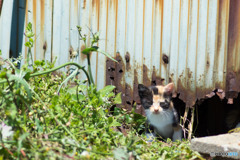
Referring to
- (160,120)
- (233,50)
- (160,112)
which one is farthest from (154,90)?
(233,50)

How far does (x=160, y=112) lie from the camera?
3.98 meters

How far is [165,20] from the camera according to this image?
3861mm

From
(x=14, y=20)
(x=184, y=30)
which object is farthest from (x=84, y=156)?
(x=14, y=20)

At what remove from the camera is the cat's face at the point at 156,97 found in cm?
388

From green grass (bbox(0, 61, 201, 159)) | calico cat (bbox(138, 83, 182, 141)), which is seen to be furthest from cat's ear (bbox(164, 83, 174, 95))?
green grass (bbox(0, 61, 201, 159))

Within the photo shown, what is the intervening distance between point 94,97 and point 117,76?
1.16 meters

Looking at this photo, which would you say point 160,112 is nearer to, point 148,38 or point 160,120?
point 160,120

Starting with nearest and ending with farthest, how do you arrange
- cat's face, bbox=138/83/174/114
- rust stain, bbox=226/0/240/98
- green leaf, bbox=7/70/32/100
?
green leaf, bbox=7/70/32/100 → rust stain, bbox=226/0/240/98 → cat's face, bbox=138/83/174/114

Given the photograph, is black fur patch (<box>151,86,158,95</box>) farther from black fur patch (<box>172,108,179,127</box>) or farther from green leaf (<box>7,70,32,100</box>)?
green leaf (<box>7,70,32,100</box>)

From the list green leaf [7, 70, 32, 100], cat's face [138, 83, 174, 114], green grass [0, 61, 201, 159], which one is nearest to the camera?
green grass [0, 61, 201, 159]

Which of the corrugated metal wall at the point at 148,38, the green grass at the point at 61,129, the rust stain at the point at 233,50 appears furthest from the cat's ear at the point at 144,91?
the rust stain at the point at 233,50

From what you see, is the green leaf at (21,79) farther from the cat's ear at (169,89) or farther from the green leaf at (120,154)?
the cat's ear at (169,89)

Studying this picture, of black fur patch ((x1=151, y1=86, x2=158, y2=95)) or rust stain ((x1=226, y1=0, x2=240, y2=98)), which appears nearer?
rust stain ((x1=226, y1=0, x2=240, y2=98))

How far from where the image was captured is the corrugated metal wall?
11.6ft
